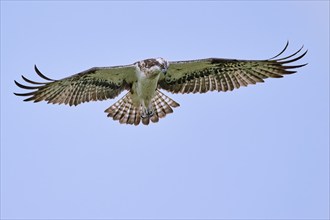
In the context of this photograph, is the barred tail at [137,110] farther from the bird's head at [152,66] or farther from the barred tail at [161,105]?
the bird's head at [152,66]

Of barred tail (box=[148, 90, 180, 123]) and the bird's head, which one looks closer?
the bird's head

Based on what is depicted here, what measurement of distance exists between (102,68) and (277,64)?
3425 millimetres

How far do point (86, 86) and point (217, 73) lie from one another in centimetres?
264

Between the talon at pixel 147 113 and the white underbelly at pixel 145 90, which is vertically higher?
the white underbelly at pixel 145 90

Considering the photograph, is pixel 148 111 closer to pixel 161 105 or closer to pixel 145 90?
pixel 161 105

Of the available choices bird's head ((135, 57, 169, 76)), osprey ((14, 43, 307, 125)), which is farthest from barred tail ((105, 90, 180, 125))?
bird's head ((135, 57, 169, 76))

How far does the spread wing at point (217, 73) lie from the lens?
58.0 feet

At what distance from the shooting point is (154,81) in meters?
17.5

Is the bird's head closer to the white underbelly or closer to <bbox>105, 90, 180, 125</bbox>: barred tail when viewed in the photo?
the white underbelly

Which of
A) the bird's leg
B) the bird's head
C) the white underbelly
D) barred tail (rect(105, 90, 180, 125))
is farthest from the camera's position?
barred tail (rect(105, 90, 180, 125))

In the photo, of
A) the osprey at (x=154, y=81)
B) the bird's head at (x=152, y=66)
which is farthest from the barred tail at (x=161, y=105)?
the bird's head at (x=152, y=66)

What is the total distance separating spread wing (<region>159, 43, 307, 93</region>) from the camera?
17.7 meters

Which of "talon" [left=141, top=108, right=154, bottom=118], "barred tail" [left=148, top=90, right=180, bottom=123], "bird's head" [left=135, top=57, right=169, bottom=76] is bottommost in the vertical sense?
"talon" [left=141, top=108, right=154, bottom=118]

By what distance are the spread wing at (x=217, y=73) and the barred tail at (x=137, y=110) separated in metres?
0.47
